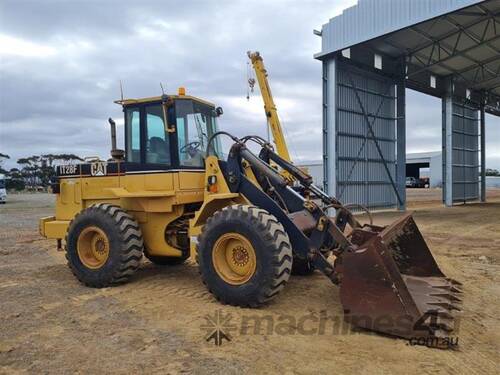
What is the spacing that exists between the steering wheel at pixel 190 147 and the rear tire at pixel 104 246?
1.22 meters

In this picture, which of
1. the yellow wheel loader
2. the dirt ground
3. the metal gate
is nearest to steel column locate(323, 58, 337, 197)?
the metal gate

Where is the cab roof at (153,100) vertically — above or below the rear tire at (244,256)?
above

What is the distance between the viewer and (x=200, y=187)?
6.69 meters

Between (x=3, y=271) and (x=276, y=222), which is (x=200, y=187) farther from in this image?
(x=3, y=271)

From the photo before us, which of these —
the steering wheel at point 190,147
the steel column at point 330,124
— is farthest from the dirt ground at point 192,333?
the steel column at point 330,124

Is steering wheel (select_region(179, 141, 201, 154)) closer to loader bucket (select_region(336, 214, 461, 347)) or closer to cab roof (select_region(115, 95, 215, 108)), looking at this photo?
cab roof (select_region(115, 95, 215, 108))

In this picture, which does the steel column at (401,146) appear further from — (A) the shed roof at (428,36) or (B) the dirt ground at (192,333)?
(B) the dirt ground at (192,333)

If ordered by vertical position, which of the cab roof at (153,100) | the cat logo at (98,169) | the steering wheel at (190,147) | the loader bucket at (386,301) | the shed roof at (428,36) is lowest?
the loader bucket at (386,301)

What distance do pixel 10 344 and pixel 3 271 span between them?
419 centimetres

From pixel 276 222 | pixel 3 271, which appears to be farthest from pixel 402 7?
pixel 3 271

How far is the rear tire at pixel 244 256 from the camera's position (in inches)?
201

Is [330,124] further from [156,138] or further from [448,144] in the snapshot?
[156,138]

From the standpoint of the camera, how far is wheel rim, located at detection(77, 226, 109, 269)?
6.80 meters

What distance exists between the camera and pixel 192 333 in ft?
15.3
